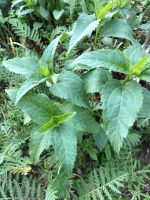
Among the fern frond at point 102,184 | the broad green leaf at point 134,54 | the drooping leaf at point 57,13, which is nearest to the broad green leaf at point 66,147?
the fern frond at point 102,184

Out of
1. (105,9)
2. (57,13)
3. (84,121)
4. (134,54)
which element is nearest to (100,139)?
(84,121)

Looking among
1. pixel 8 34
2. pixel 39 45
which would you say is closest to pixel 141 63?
pixel 39 45

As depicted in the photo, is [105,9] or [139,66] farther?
[105,9]

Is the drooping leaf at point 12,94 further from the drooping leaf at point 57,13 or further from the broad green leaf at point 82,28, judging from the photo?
the drooping leaf at point 57,13

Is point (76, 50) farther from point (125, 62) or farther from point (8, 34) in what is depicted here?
point (125, 62)

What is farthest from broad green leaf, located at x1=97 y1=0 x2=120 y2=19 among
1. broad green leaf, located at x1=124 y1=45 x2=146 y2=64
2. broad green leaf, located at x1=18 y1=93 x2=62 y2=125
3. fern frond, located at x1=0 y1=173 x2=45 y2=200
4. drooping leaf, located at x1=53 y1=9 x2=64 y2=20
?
fern frond, located at x1=0 y1=173 x2=45 y2=200

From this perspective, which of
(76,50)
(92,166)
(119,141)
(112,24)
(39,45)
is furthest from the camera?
(39,45)

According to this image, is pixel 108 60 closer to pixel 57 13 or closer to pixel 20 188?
pixel 20 188
